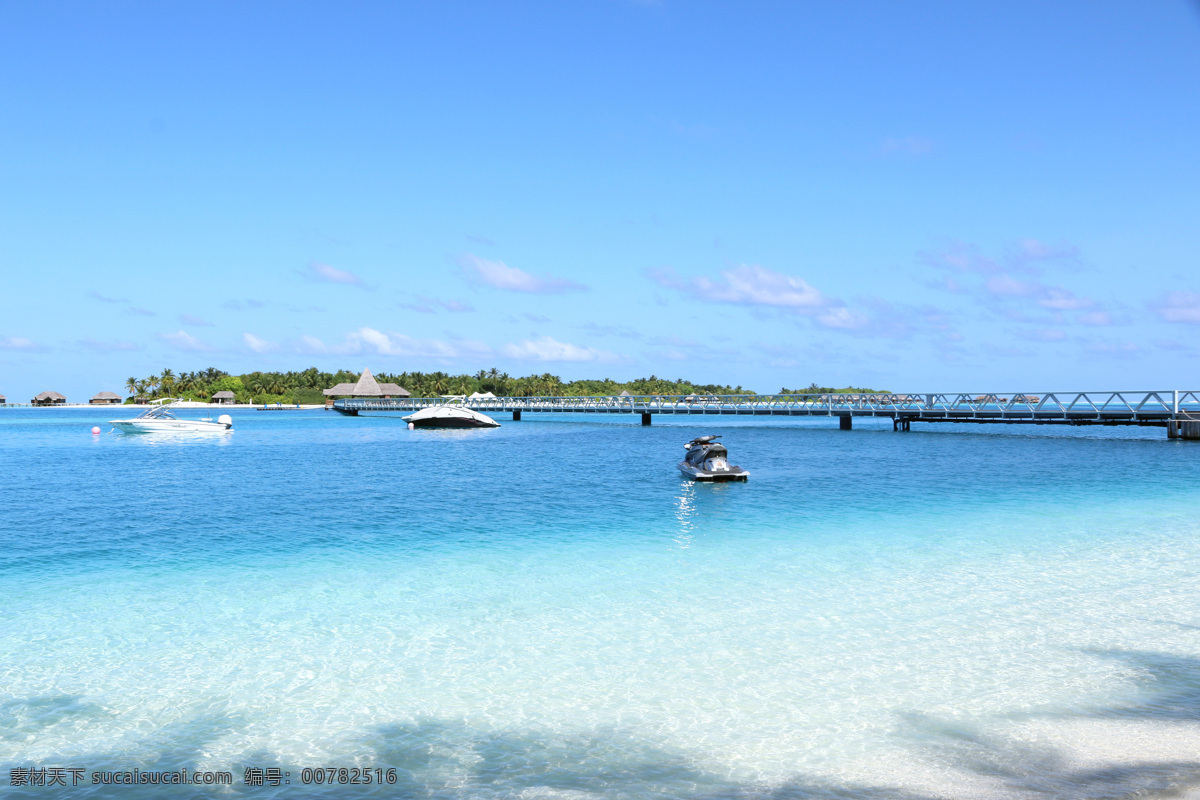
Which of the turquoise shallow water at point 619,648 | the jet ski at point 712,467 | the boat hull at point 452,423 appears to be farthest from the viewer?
the boat hull at point 452,423

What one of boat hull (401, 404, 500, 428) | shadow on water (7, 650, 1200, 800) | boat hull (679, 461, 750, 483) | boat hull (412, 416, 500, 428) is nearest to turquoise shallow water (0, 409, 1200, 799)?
shadow on water (7, 650, 1200, 800)

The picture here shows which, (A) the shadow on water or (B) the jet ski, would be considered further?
(B) the jet ski

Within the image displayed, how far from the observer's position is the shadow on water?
24.5 ft

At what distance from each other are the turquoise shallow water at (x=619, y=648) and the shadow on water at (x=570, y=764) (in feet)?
0.14

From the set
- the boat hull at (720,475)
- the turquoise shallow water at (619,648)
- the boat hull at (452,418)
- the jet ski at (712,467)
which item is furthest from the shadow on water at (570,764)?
the boat hull at (452,418)

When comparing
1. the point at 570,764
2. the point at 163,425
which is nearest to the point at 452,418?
the point at 163,425

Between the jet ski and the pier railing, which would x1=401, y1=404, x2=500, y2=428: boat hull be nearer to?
the pier railing

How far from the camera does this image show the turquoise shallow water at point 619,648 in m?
8.26

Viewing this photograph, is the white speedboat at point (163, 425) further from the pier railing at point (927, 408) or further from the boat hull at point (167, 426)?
the pier railing at point (927, 408)

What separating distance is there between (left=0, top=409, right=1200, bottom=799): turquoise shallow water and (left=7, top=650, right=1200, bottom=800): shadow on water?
0.04m

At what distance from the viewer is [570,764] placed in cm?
825

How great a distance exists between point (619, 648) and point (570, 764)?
407 cm

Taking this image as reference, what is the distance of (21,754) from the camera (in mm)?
8461

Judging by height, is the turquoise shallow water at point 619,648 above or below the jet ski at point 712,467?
below
